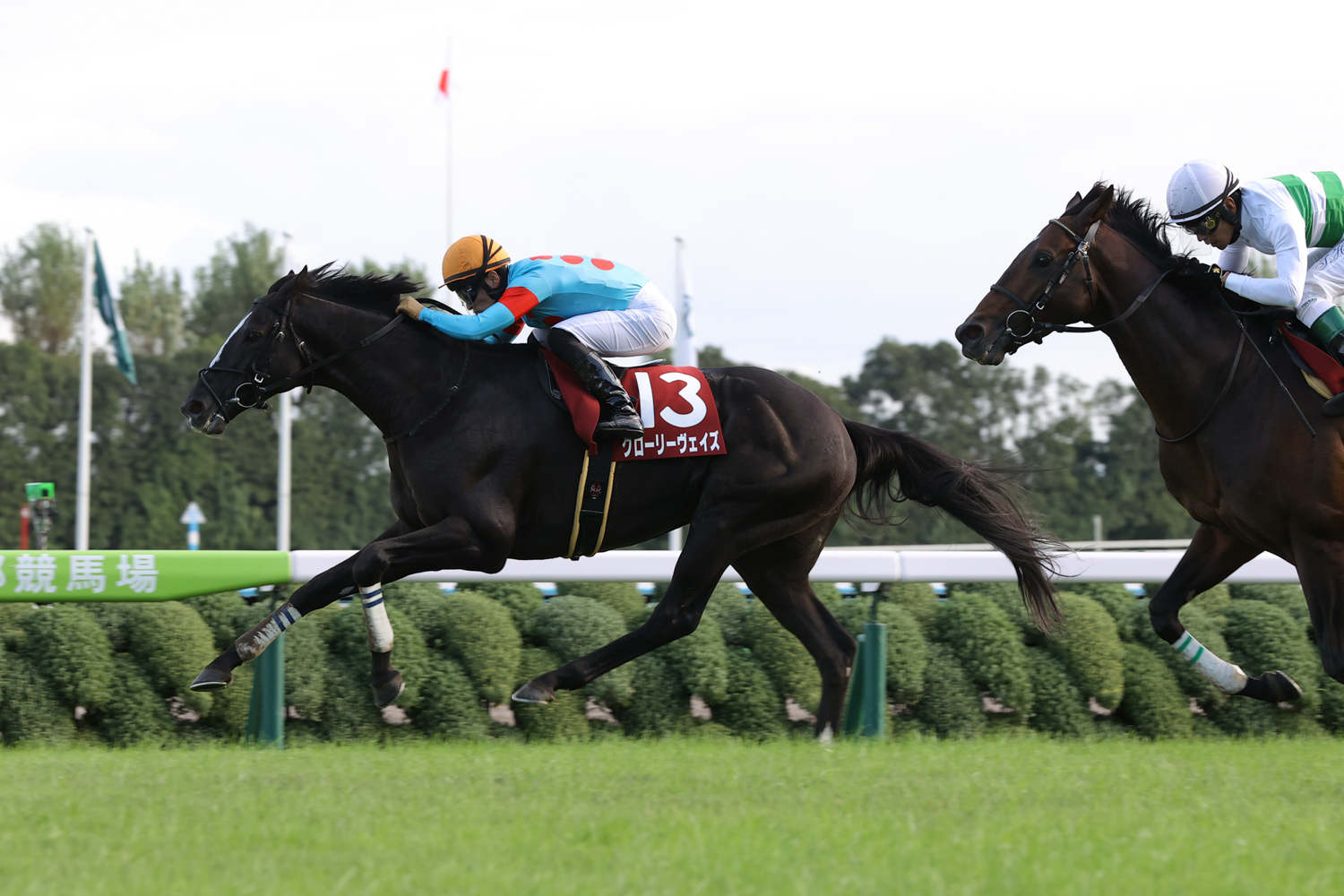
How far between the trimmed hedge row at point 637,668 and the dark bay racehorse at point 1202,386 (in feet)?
3.20

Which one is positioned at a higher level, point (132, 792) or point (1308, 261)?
point (1308, 261)

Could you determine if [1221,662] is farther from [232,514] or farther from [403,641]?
[232,514]

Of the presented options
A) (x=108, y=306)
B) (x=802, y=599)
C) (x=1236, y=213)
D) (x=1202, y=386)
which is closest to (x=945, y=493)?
(x=802, y=599)

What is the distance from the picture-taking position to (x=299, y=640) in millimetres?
5363

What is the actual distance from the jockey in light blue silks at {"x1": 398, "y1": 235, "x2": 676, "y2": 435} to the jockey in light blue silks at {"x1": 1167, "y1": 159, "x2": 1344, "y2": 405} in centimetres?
200

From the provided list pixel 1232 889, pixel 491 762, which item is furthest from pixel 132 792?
pixel 1232 889

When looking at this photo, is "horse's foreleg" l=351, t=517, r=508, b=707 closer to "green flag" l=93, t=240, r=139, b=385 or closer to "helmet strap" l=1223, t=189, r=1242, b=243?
"helmet strap" l=1223, t=189, r=1242, b=243

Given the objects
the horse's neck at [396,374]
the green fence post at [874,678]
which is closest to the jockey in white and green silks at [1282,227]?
the green fence post at [874,678]

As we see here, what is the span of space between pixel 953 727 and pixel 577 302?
2.51 metres

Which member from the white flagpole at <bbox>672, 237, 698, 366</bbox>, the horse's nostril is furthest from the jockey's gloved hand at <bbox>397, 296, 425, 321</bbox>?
the white flagpole at <bbox>672, 237, 698, 366</bbox>

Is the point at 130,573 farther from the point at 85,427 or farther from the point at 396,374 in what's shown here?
the point at 85,427

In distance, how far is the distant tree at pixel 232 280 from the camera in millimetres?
33844

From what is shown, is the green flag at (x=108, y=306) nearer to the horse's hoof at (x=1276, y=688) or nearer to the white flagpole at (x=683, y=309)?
the white flagpole at (x=683, y=309)

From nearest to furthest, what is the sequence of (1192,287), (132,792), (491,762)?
(132,792) → (491,762) → (1192,287)
